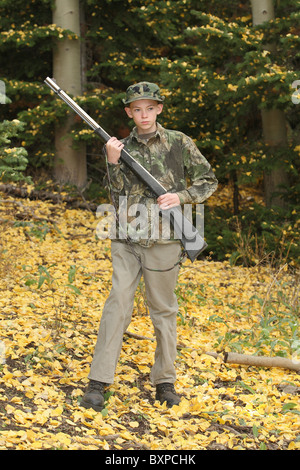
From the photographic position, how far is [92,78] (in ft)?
38.9

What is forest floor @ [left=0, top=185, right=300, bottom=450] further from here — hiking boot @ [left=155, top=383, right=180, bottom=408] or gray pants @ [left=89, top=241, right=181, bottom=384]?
gray pants @ [left=89, top=241, right=181, bottom=384]

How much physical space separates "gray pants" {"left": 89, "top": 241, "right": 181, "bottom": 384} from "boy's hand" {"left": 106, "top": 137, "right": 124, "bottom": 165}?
1.87 feet

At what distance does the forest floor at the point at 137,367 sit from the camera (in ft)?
12.1

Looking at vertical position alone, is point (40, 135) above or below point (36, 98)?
below

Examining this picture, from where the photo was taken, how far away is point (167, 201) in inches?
156

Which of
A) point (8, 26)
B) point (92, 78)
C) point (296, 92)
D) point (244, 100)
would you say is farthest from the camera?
point (92, 78)

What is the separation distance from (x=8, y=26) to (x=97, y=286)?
20.4 feet

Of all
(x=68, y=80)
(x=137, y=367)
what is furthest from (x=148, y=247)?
(x=68, y=80)

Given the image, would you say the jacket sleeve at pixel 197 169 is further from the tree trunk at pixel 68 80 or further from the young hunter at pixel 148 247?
the tree trunk at pixel 68 80

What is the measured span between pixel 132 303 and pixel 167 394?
2.44 ft

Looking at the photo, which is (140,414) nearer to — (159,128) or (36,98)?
(159,128)

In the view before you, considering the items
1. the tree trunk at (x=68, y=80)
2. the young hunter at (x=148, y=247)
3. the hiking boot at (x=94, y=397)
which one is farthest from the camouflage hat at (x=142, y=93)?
the tree trunk at (x=68, y=80)

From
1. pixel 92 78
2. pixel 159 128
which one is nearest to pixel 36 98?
pixel 92 78
